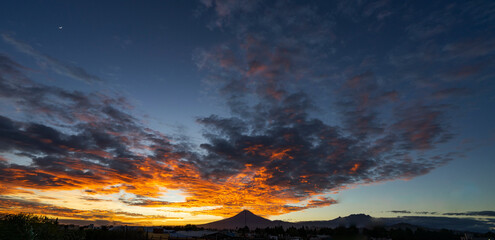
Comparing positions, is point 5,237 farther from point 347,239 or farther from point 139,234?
point 139,234

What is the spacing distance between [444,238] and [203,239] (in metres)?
132

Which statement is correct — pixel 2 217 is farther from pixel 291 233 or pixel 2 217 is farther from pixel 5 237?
pixel 291 233

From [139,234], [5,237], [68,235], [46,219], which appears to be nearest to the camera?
[5,237]

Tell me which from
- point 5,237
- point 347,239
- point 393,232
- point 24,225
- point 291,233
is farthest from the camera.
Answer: point 291,233

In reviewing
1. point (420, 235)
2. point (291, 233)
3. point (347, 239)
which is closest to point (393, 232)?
point (420, 235)

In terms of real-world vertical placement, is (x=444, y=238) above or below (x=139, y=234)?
below

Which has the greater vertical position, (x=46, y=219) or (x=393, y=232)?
(x=46, y=219)

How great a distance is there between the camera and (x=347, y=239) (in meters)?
10.3

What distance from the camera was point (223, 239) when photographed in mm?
95625

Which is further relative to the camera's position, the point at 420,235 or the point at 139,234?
the point at 420,235

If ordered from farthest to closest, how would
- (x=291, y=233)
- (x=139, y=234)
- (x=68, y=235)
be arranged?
1. (x=291, y=233)
2. (x=139, y=234)
3. (x=68, y=235)

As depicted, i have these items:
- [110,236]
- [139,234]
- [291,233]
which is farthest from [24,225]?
[291,233]

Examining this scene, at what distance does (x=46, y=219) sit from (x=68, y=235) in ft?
17.6

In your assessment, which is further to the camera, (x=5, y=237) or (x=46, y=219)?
(x=46, y=219)
